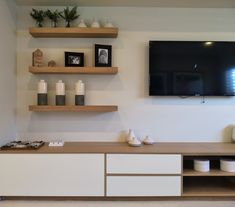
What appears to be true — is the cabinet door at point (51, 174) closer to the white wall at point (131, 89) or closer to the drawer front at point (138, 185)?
the drawer front at point (138, 185)

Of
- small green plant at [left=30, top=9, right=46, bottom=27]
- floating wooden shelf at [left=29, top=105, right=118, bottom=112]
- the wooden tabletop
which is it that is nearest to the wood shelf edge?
the wooden tabletop

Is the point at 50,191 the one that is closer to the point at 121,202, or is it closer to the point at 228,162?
the point at 121,202

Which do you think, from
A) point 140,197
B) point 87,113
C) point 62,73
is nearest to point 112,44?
point 62,73

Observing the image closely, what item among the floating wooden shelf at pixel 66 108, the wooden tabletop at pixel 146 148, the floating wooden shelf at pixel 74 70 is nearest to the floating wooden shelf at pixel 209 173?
the wooden tabletop at pixel 146 148

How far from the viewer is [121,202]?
2.54m

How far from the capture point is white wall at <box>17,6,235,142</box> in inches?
118

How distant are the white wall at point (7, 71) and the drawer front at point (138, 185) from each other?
1275mm

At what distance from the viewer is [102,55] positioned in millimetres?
2898

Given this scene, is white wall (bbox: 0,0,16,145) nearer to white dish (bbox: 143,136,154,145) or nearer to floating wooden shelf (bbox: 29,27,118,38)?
floating wooden shelf (bbox: 29,27,118,38)

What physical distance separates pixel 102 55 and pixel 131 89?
536mm

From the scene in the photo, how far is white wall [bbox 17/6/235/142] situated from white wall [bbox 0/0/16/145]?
3.8 inches

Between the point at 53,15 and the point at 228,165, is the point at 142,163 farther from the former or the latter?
the point at 53,15

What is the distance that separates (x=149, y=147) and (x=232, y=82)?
125 cm

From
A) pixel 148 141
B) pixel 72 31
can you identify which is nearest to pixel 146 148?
pixel 148 141
